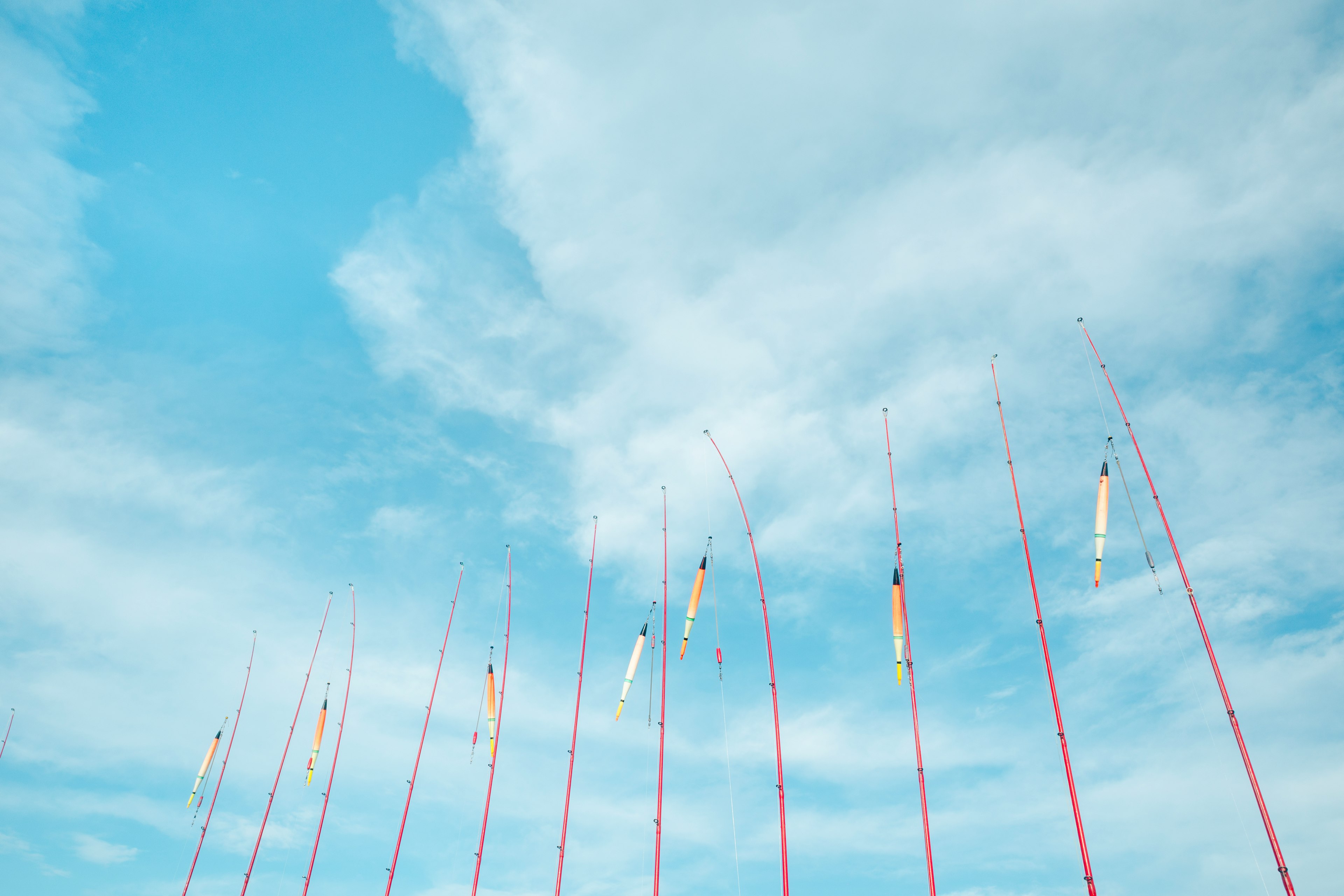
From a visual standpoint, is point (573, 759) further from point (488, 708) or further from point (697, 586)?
point (697, 586)

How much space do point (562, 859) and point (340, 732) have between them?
1308cm

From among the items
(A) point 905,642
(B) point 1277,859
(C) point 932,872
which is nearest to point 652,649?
(A) point 905,642

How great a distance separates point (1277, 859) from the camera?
14.4 m

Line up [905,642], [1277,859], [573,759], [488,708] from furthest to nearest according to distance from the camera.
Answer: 1. [488,708]
2. [573,759]
3. [905,642]
4. [1277,859]

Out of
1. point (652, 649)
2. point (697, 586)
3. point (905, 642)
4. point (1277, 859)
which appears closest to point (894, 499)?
point (905, 642)

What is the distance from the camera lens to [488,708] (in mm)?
28297

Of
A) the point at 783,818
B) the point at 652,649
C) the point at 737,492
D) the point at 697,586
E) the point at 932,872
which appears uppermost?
the point at 737,492

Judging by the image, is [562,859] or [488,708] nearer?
[562,859]

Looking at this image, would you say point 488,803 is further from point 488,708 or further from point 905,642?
point 905,642

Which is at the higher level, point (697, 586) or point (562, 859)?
point (697, 586)

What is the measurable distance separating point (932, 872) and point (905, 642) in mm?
5738

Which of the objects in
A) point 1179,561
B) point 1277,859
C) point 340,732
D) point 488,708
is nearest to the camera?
point 1277,859

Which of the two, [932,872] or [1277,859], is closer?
[1277,859]

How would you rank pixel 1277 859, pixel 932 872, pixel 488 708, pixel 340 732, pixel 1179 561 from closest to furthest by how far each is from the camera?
pixel 1277 859, pixel 932 872, pixel 1179 561, pixel 488 708, pixel 340 732
